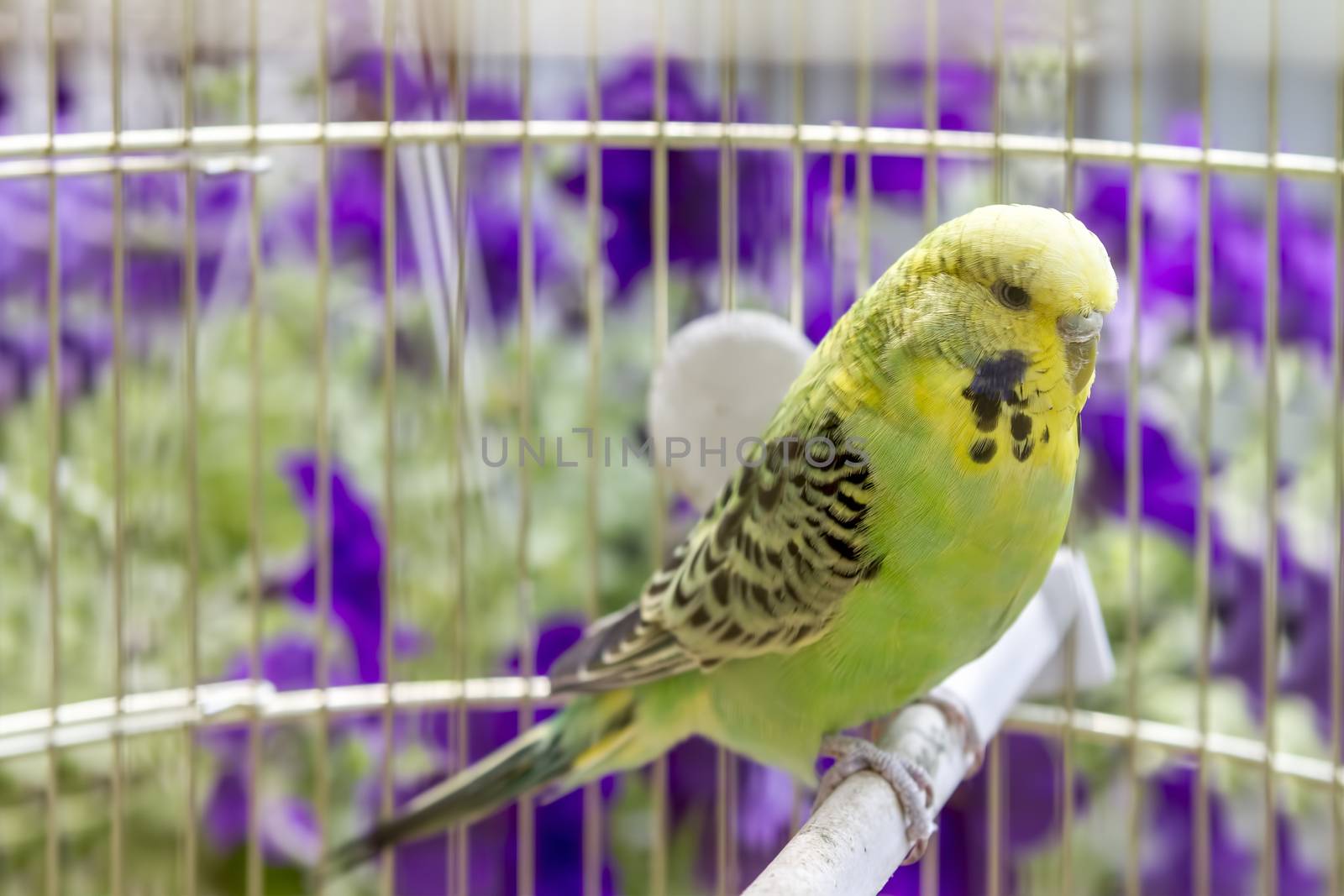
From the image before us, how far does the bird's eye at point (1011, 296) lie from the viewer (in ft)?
2.08

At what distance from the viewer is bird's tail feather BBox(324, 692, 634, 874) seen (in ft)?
2.96

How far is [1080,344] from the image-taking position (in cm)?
64

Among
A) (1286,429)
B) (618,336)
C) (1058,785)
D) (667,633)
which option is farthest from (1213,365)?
(667,633)

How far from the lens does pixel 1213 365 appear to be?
4.44ft

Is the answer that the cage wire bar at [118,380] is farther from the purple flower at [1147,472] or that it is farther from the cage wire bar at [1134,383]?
the purple flower at [1147,472]

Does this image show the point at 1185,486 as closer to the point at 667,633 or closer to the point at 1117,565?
the point at 1117,565

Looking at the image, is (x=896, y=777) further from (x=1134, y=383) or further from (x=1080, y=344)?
(x=1134, y=383)

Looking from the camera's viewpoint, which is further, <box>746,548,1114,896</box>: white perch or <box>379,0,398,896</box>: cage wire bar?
<box>379,0,398,896</box>: cage wire bar

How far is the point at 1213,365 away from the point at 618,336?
2.04 feet

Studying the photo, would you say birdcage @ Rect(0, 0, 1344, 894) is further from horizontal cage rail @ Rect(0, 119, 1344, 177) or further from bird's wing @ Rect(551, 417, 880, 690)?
bird's wing @ Rect(551, 417, 880, 690)

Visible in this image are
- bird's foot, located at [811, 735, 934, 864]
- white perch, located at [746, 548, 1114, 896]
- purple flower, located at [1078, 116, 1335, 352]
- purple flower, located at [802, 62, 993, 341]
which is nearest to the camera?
white perch, located at [746, 548, 1114, 896]

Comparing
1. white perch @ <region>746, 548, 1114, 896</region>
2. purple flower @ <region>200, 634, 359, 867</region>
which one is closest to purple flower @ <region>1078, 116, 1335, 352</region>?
white perch @ <region>746, 548, 1114, 896</region>

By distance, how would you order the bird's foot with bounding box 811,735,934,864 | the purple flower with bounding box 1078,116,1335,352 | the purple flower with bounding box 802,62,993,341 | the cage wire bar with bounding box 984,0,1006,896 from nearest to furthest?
the bird's foot with bounding box 811,735,934,864, the cage wire bar with bounding box 984,0,1006,896, the purple flower with bounding box 802,62,993,341, the purple flower with bounding box 1078,116,1335,352

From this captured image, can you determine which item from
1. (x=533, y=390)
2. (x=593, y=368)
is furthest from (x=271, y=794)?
(x=593, y=368)
